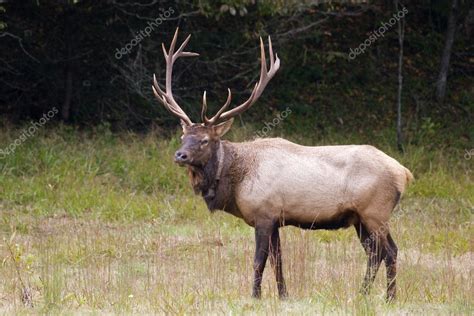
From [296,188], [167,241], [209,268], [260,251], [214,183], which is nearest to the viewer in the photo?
[260,251]

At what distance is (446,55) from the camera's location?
17.0 m

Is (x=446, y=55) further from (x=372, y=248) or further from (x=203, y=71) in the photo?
(x=372, y=248)

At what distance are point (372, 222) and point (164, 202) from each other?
475cm

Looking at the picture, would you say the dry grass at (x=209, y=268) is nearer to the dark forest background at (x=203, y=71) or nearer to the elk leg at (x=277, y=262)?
the elk leg at (x=277, y=262)

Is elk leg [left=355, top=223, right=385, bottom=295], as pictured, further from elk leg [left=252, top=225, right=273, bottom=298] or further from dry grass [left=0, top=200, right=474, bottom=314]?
elk leg [left=252, top=225, right=273, bottom=298]

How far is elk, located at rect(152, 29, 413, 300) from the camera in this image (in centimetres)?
878

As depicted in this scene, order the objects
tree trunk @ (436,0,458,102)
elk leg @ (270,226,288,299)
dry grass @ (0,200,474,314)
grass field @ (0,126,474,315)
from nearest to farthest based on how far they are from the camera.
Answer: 1. dry grass @ (0,200,474,314)
2. grass field @ (0,126,474,315)
3. elk leg @ (270,226,288,299)
4. tree trunk @ (436,0,458,102)

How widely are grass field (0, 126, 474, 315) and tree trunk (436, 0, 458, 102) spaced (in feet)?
6.12

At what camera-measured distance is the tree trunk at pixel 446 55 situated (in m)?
16.7

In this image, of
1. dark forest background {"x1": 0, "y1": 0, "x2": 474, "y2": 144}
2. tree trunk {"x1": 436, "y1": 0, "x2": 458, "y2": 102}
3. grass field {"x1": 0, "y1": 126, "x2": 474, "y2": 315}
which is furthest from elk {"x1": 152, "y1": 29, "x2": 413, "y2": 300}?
tree trunk {"x1": 436, "y1": 0, "x2": 458, "y2": 102}

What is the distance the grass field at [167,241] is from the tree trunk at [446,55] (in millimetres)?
1866

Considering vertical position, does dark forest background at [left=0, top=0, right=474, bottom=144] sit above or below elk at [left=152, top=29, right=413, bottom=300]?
below

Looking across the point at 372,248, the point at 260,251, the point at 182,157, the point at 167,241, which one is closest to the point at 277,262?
the point at 260,251

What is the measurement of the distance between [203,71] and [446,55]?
390 cm
